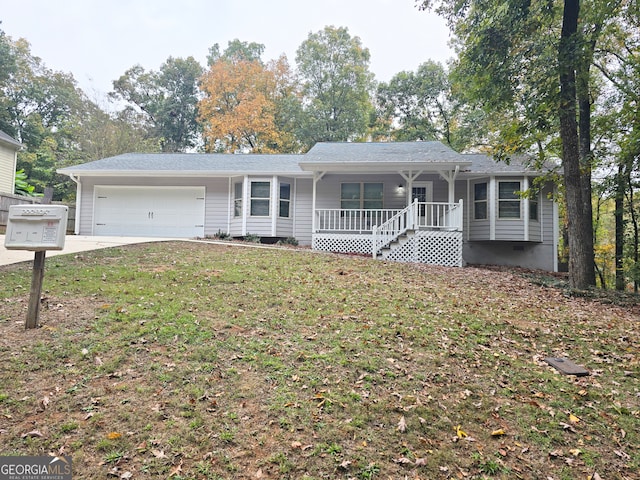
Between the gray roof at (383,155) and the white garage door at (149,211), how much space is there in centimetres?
500

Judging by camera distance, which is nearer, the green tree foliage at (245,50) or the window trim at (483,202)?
the window trim at (483,202)

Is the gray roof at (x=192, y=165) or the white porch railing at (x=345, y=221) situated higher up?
the gray roof at (x=192, y=165)

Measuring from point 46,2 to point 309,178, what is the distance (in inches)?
681

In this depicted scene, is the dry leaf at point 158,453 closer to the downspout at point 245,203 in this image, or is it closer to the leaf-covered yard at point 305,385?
the leaf-covered yard at point 305,385

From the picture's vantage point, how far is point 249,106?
23.7 meters

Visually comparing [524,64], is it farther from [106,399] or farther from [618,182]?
[106,399]

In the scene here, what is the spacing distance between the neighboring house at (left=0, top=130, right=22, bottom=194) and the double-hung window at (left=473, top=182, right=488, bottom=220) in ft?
67.4

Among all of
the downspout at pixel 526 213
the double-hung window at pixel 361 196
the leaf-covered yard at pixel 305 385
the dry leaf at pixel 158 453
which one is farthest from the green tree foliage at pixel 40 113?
the dry leaf at pixel 158 453

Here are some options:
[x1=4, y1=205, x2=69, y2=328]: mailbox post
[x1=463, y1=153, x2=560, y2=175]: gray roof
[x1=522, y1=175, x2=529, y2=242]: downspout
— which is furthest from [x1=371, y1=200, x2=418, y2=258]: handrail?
[x1=4, y1=205, x2=69, y2=328]: mailbox post

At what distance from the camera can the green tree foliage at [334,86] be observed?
23484 millimetres

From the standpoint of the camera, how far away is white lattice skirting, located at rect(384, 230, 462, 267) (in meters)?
10.5

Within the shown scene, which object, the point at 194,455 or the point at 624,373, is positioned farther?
the point at 624,373

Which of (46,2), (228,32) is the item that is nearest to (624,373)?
(46,2)

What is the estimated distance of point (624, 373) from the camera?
3.81m
